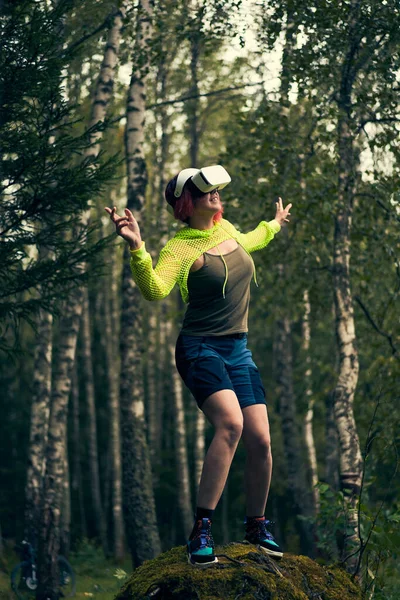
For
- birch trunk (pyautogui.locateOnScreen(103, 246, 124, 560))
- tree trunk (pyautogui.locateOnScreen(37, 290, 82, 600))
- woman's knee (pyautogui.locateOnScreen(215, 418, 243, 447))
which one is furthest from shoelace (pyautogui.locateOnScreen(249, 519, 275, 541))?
birch trunk (pyautogui.locateOnScreen(103, 246, 124, 560))

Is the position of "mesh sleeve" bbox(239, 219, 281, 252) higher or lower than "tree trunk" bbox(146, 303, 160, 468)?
higher

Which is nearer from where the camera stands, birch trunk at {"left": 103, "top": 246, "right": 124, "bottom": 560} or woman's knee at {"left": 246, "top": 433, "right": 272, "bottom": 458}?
woman's knee at {"left": 246, "top": 433, "right": 272, "bottom": 458}

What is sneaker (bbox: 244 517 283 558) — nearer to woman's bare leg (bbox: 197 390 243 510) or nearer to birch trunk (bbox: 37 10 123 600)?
woman's bare leg (bbox: 197 390 243 510)

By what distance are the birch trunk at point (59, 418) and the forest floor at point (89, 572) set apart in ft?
2.40

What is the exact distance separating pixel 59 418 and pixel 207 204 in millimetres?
8222

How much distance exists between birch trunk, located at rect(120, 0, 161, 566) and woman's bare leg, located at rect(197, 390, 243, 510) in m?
6.52

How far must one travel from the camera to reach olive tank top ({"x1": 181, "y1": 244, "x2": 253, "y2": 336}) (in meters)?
5.18

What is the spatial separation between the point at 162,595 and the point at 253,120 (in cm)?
853

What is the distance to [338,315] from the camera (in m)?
9.51

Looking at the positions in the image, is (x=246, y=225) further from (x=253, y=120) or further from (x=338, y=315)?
(x=338, y=315)

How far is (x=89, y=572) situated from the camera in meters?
18.5

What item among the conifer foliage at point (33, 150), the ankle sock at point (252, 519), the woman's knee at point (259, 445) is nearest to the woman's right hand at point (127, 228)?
the woman's knee at point (259, 445)

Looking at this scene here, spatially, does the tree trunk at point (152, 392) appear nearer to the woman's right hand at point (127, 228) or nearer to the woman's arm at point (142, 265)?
the woman's arm at point (142, 265)

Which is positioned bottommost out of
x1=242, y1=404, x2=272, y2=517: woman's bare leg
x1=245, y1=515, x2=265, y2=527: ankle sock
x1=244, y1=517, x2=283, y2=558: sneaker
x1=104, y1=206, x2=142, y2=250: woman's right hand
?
x1=244, y1=517, x2=283, y2=558: sneaker
